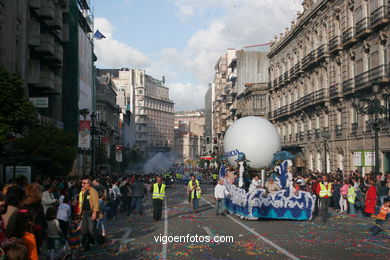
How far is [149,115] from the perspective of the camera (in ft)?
602

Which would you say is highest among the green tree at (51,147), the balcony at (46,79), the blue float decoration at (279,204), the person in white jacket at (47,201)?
the balcony at (46,79)

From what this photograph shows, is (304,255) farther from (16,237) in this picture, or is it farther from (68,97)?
(68,97)

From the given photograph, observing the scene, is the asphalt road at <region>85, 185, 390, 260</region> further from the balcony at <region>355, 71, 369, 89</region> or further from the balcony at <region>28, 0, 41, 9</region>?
the balcony at <region>28, 0, 41, 9</region>

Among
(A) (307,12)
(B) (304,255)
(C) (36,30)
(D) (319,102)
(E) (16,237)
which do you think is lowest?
(B) (304,255)

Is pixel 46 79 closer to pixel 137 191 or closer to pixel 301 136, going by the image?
pixel 137 191

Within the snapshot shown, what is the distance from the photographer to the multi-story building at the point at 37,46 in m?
31.6

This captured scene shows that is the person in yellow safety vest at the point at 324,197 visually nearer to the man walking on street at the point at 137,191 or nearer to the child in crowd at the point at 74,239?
the man walking on street at the point at 137,191

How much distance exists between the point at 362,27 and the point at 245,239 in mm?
26143

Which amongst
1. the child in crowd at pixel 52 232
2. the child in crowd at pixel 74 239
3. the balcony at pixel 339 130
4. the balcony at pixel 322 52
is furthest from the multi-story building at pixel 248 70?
the child in crowd at pixel 52 232

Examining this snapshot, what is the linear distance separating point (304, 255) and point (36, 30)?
31.3 meters

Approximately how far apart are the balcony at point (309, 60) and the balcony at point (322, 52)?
3.91 ft

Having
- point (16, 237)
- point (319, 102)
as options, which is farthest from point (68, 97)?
point (16, 237)

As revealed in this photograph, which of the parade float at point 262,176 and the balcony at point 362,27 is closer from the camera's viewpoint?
the parade float at point 262,176

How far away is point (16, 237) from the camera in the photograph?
604 centimetres
